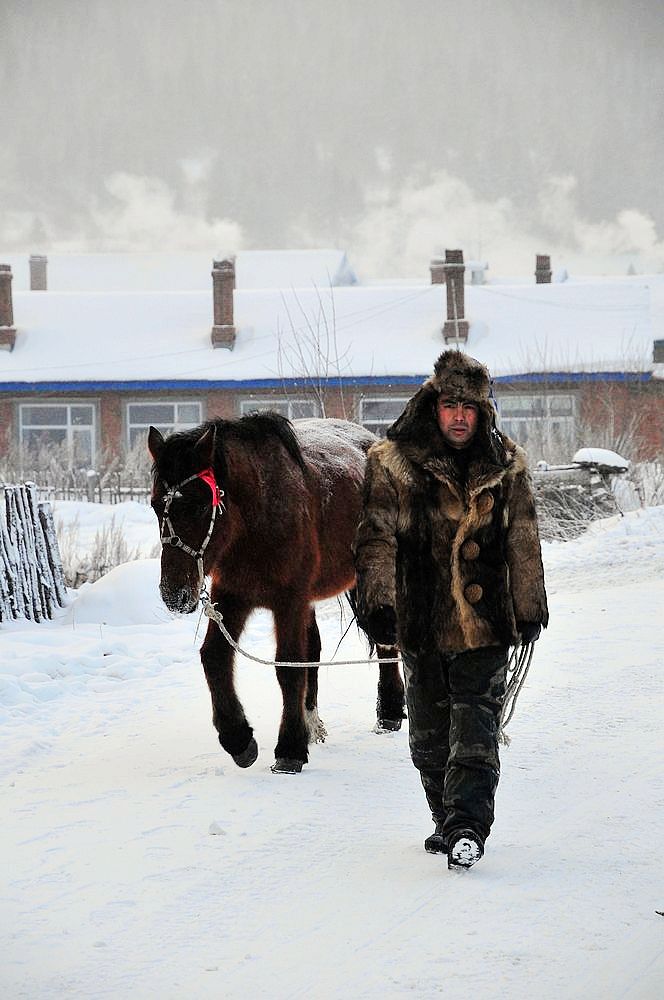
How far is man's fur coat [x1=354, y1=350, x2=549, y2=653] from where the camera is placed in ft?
15.3

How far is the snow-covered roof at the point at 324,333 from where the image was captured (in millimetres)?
33344

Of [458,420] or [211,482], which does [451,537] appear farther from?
[211,482]

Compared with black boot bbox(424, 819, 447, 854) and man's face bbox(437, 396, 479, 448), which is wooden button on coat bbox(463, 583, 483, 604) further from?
black boot bbox(424, 819, 447, 854)

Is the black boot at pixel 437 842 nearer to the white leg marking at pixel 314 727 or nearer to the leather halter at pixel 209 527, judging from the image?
the leather halter at pixel 209 527

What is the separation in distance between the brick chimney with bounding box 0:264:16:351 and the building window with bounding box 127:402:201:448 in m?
4.61

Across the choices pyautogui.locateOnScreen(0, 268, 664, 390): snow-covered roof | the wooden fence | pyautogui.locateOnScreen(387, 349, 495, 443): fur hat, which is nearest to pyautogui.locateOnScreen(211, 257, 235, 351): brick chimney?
pyautogui.locateOnScreen(0, 268, 664, 390): snow-covered roof

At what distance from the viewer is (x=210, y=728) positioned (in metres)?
7.31

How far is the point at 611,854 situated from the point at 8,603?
288 inches

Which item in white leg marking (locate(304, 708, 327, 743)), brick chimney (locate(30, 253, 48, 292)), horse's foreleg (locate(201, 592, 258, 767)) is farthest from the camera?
brick chimney (locate(30, 253, 48, 292))

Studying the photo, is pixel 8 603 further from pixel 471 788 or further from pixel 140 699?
pixel 471 788

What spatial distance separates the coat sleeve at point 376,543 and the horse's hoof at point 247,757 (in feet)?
5.66

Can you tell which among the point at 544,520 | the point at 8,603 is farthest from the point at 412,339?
the point at 8,603

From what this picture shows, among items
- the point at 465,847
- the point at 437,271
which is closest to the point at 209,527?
the point at 465,847

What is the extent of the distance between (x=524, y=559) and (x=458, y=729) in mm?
698
